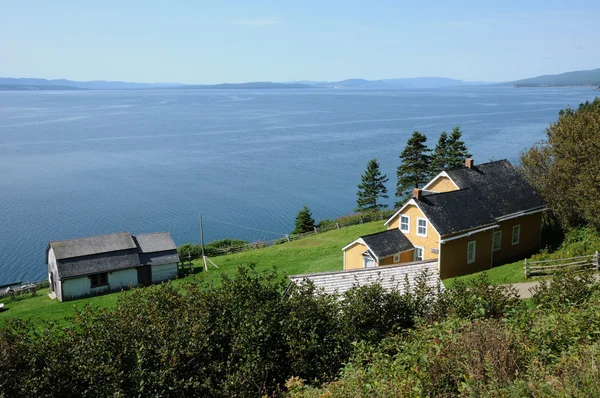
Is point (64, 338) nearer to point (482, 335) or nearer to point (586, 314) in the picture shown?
point (482, 335)

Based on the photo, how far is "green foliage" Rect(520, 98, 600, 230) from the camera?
31500 mm

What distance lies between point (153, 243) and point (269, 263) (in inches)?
393

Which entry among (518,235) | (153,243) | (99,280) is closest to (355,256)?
(518,235)

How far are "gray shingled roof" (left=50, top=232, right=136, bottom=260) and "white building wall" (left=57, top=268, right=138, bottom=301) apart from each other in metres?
1.84

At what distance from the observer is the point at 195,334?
12.7m

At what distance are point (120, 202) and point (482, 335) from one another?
6858 centimetres

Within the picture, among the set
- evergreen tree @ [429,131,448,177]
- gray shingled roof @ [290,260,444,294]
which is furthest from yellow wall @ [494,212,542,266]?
evergreen tree @ [429,131,448,177]

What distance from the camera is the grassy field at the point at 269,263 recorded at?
36.5 m

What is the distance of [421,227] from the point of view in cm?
3034

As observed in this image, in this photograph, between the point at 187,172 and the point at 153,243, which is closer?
the point at 153,243

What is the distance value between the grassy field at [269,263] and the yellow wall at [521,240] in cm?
1066

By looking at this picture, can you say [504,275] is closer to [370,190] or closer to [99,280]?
[99,280]

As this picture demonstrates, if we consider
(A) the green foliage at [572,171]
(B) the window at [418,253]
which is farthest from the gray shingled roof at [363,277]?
(A) the green foliage at [572,171]

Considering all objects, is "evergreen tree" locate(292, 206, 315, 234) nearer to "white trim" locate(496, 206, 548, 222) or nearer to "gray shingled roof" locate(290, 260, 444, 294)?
"white trim" locate(496, 206, 548, 222)
